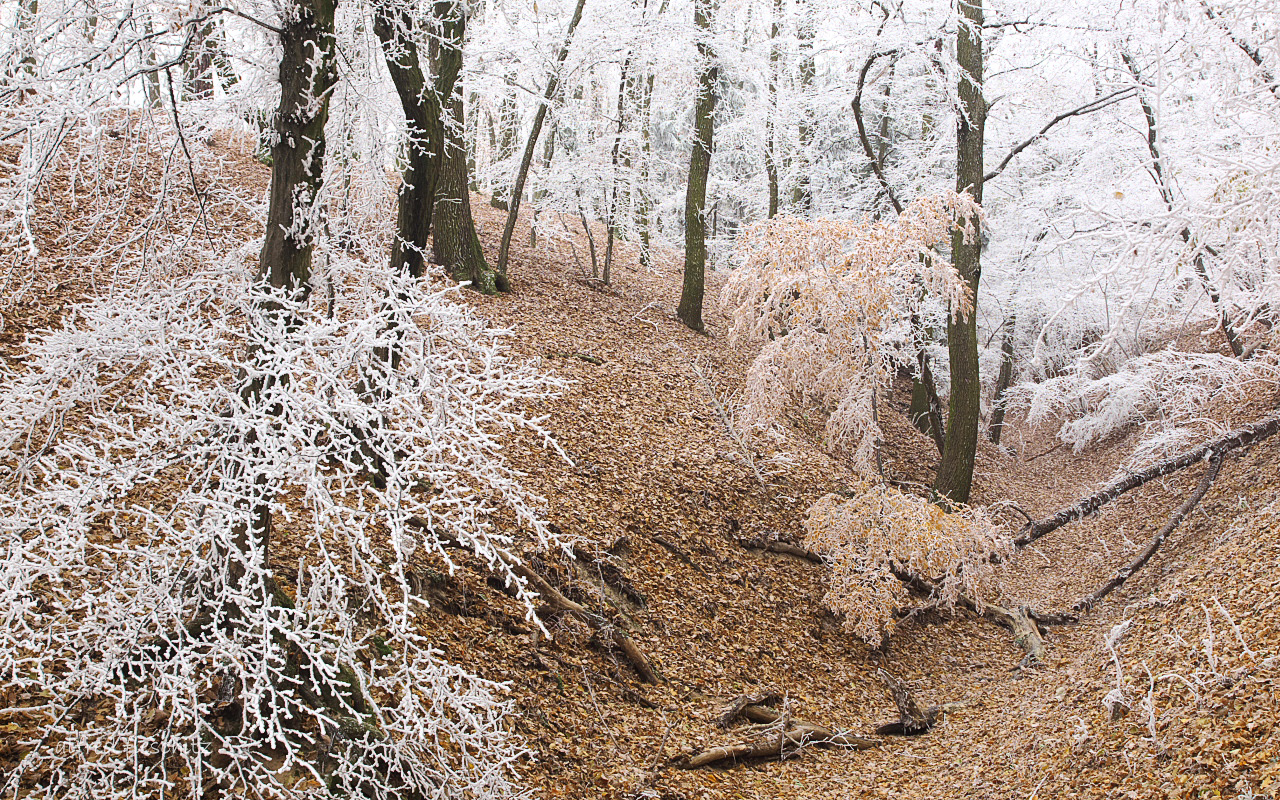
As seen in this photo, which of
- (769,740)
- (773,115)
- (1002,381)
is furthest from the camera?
(1002,381)

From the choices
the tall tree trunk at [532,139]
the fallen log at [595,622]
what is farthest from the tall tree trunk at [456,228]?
the fallen log at [595,622]

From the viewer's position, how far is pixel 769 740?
5.12m

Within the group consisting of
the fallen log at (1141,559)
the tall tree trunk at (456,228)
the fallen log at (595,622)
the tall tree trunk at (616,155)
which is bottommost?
the fallen log at (595,622)

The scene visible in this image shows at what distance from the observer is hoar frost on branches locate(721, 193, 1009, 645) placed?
6.64 meters

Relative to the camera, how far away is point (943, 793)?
452cm

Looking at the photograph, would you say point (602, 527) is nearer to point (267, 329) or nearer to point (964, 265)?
point (267, 329)

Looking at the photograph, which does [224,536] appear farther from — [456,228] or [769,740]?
[456,228]

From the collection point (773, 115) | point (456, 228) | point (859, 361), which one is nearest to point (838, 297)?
point (859, 361)

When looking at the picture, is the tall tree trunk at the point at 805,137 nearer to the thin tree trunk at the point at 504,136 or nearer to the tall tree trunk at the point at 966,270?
the tall tree trunk at the point at 966,270

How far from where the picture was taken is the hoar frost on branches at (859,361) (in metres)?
6.64

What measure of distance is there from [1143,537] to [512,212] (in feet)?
29.7

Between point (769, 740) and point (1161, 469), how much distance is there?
703cm

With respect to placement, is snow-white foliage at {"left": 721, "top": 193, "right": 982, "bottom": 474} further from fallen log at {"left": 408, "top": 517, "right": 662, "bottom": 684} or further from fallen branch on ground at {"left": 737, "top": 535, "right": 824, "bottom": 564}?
fallen log at {"left": 408, "top": 517, "right": 662, "bottom": 684}

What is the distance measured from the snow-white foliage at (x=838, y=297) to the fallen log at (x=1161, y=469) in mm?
3009
